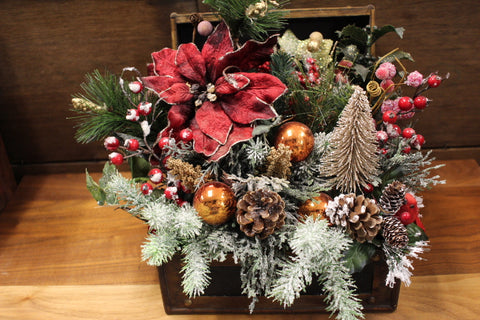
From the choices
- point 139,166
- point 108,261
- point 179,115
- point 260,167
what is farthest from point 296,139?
point 108,261

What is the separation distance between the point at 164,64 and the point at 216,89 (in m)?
0.09

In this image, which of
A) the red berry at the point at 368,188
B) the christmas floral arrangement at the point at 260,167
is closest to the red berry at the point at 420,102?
the christmas floral arrangement at the point at 260,167

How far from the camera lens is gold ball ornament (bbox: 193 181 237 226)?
0.57m

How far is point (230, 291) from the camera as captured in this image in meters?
0.66

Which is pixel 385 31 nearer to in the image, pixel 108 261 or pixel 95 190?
pixel 95 190

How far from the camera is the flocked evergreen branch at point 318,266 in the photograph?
533 millimetres

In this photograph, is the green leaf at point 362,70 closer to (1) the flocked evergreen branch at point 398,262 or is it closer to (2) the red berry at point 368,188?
(2) the red berry at point 368,188

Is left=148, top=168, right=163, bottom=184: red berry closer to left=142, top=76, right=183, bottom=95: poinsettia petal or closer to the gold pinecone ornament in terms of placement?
left=142, top=76, right=183, bottom=95: poinsettia petal

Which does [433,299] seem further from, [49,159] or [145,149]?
[49,159]

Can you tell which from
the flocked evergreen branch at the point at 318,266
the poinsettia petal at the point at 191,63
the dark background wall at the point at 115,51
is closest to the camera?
the flocked evergreen branch at the point at 318,266

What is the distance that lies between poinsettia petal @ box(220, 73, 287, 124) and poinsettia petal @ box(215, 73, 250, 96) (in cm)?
1

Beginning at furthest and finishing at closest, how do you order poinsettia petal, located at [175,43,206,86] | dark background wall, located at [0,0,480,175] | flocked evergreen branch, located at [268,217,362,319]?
dark background wall, located at [0,0,480,175] < poinsettia petal, located at [175,43,206,86] < flocked evergreen branch, located at [268,217,362,319]

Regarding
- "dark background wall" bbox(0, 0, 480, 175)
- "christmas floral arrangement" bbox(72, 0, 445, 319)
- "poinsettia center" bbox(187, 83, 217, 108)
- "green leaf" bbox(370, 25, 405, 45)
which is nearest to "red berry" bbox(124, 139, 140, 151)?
"christmas floral arrangement" bbox(72, 0, 445, 319)

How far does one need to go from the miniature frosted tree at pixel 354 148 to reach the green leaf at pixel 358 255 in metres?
0.09
